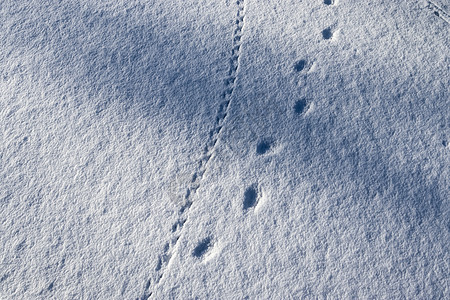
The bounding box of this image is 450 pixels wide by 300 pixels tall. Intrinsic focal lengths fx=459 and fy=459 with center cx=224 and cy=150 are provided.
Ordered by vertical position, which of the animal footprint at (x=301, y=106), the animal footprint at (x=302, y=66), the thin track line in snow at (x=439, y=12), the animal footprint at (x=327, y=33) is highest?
the thin track line in snow at (x=439, y=12)

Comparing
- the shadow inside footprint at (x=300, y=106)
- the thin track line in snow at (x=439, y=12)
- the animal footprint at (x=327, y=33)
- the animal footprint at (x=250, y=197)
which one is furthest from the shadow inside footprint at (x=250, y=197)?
the thin track line in snow at (x=439, y=12)

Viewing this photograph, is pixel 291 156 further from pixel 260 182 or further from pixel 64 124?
pixel 64 124

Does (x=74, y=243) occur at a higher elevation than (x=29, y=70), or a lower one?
lower

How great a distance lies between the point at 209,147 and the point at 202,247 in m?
0.17

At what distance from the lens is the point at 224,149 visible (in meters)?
0.79

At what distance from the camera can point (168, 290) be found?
2.32 feet

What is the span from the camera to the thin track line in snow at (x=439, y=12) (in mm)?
875

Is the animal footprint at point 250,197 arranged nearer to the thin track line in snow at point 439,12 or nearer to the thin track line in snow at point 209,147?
the thin track line in snow at point 209,147

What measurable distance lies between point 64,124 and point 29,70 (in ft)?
0.45

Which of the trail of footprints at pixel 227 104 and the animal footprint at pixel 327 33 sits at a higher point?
the animal footprint at pixel 327 33

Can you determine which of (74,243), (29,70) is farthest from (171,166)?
(29,70)

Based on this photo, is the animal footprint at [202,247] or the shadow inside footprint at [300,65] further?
the shadow inside footprint at [300,65]

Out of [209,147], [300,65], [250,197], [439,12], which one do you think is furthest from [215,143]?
[439,12]

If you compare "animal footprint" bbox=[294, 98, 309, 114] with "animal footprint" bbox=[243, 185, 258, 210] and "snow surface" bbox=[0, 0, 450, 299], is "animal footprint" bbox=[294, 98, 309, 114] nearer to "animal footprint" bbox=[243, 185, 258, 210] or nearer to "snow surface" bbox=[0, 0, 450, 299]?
"snow surface" bbox=[0, 0, 450, 299]
